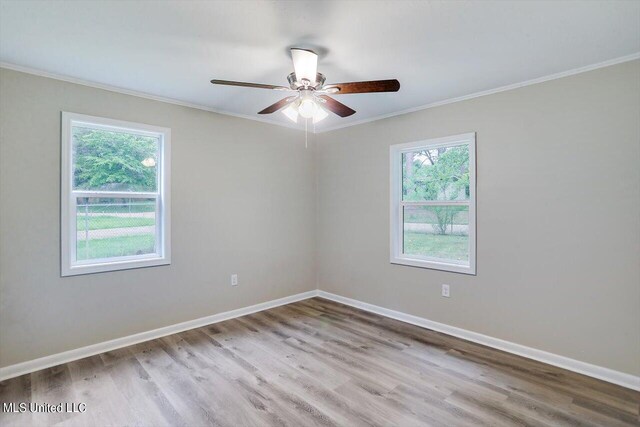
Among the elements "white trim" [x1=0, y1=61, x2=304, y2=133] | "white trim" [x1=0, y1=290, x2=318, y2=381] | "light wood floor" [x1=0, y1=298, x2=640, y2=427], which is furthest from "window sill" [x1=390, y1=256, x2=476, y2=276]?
"white trim" [x1=0, y1=61, x2=304, y2=133]

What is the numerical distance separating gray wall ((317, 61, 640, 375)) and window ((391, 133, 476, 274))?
0.10 m

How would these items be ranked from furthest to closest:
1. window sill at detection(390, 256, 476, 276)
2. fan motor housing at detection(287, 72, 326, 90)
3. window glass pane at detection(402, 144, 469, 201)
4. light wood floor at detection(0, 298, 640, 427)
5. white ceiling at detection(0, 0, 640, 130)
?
window glass pane at detection(402, 144, 469, 201) < window sill at detection(390, 256, 476, 276) < fan motor housing at detection(287, 72, 326, 90) < light wood floor at detection(0, 298, 640, 427) < white ceiling at detection(0, 0, 640, 130)

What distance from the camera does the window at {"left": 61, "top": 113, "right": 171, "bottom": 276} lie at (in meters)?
2.83

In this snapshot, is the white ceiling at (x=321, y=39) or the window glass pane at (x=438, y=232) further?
the window glass pane at (x=438, y=232)

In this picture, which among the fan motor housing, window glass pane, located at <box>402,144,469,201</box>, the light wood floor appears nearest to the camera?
the light wood floor

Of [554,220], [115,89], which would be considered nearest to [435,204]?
[554,220]

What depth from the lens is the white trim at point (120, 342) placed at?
8.42 feet

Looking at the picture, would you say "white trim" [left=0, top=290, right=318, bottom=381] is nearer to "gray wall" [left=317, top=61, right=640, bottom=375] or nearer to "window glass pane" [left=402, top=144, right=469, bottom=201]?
"gray wall" [left=317, top=61, right=640, bottom=375]

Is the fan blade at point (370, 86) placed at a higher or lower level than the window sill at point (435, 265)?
higher

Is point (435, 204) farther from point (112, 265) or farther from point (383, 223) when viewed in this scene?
point (112, 265)

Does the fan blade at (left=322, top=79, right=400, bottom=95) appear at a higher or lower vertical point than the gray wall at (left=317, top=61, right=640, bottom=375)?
higher

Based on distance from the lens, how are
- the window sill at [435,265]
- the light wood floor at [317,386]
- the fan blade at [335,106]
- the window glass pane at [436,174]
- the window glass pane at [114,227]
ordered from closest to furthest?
the light wood floor at [317,386] → the fan blade at [335,106] → the window glass pane at [114,227] → the window sill at [435,265] → the window glass pane at [436,174]

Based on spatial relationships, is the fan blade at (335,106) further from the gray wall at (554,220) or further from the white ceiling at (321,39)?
the gray wall at (554,220)

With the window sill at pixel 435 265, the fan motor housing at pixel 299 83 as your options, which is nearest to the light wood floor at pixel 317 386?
the window sill at pixel 435 265
